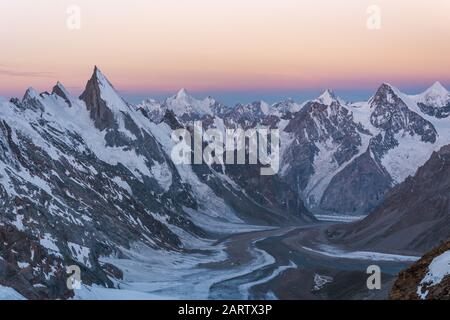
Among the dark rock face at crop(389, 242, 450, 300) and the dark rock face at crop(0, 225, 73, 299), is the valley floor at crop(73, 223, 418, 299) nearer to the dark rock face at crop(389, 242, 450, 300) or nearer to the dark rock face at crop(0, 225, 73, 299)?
the dark rock face at crop(0, 225, 73, 299)

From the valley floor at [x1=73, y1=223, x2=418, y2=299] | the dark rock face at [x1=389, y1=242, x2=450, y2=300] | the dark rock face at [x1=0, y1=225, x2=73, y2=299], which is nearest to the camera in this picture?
the dark rock face at [x1=389, y1=242, x2=450, y2=300]

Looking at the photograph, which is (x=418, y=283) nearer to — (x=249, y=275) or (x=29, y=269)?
(x=29, y=269)

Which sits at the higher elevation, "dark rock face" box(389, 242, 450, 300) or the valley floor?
"dark rock face" box(389, 242, 450, 300)

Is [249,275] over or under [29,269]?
under
